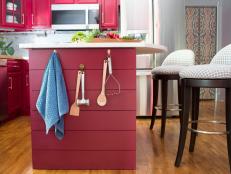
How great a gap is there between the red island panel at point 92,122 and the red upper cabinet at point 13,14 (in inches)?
118

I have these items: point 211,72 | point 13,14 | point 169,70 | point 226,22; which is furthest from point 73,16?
point 211,72

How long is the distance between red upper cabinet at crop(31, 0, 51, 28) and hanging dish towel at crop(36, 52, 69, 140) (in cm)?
332

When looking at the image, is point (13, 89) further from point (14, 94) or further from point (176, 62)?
point (176, 62)

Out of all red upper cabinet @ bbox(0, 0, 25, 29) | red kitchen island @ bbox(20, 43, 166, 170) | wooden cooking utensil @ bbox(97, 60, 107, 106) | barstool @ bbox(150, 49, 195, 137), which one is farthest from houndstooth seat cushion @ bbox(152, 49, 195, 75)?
red upper cabinet @ bbox(0, 0, 25, 29)

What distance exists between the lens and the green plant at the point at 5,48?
5266 millimetres

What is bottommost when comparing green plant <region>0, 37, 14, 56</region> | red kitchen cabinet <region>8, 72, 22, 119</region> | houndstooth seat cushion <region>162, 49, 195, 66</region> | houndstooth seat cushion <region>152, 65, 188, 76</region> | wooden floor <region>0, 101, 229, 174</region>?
wooden floor <region>0, 101, 229, 174</region>

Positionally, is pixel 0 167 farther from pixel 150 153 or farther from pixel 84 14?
pixel 84 14

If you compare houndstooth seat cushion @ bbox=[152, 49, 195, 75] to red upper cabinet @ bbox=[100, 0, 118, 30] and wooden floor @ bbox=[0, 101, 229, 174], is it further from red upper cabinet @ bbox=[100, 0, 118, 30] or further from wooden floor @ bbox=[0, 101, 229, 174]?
red upper cabinet @ bbox=[100, 0, 118, 30]

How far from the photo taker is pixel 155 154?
2672 millimetres

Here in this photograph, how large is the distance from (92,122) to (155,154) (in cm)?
69

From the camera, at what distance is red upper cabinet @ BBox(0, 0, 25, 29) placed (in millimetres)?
4930

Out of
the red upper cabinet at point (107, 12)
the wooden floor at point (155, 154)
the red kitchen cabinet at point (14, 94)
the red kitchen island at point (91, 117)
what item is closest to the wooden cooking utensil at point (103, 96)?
the red kitchen island at point (91, 117)

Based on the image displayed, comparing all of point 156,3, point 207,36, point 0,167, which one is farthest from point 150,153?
point 207,36

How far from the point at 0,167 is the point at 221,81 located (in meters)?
1.59
